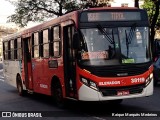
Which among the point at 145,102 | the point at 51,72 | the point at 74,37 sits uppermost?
the point at 74,37

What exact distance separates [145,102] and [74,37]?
445cm

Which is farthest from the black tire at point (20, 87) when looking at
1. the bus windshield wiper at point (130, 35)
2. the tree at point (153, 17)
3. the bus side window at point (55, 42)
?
the bus windshield wiper at point (130, 35)

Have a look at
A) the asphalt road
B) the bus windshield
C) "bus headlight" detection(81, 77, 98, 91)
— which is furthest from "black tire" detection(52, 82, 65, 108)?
the bus windshield

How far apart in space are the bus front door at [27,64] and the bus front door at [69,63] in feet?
15.5

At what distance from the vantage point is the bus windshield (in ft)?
37.6

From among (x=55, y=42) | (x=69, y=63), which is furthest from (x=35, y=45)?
(x=69, y=63)

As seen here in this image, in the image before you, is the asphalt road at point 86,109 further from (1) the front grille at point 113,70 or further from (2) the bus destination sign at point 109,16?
(2) the bus destination sign at point 109,16

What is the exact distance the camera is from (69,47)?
1254 cm

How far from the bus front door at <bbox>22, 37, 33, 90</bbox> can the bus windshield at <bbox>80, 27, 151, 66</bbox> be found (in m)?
5.98

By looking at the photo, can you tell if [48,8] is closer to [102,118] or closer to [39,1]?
[39,1]

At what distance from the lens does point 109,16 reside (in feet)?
39.1

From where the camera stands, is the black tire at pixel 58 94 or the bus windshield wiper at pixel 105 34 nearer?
the bus windshield wiper at pixel 105 34

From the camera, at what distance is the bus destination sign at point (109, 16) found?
11.8m

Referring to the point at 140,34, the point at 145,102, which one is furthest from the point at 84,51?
the point at 145,102
